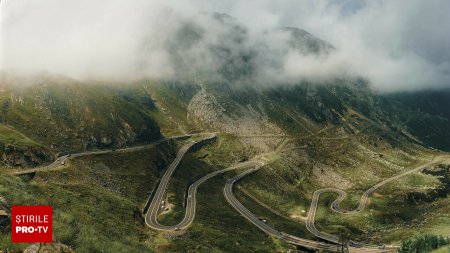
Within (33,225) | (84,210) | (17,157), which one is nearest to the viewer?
(33,225)

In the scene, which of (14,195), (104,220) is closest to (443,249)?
(104,220)

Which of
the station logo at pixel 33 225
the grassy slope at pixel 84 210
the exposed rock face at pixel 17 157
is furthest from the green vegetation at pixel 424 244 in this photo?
the exposed rock face at pixel 17 157

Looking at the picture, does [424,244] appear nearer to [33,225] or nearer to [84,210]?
[84,210]

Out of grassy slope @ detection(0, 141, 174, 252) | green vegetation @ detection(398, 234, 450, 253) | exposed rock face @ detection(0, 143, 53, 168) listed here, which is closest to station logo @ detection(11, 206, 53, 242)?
grassy slope @ detection(0, 141, 174, 252)

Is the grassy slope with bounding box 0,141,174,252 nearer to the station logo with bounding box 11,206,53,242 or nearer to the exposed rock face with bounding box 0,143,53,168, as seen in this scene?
the exposed rock face with bounding box 0,143,53,168

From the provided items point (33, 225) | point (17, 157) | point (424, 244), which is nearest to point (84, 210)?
point (17, 157)

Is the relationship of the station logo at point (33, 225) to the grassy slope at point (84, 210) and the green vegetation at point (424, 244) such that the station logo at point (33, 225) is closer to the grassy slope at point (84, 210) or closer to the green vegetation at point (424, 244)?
the grassy slope at point (84, 210)

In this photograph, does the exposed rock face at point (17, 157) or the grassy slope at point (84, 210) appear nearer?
the grassy slope at point (84, 210)

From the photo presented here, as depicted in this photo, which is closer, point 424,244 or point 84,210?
point 424,244
